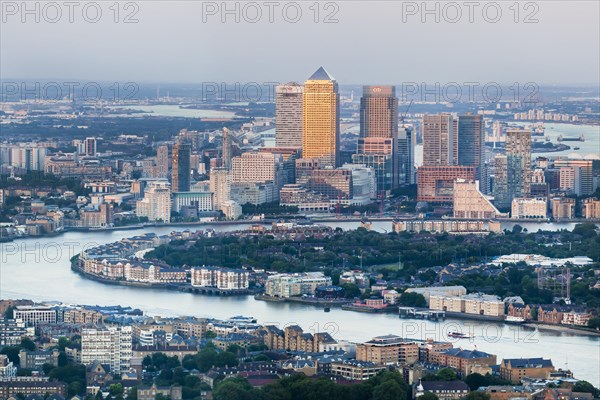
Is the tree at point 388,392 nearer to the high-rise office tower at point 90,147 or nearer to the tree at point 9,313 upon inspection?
the tree at point 9,313

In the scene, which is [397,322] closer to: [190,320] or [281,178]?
[190,320]

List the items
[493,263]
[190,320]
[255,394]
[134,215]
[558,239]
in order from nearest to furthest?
[255,394] < [190,320] < [493,263] < [558,239] < [134,215]

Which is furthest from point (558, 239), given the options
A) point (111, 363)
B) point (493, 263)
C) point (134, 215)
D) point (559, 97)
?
point (559, 97)

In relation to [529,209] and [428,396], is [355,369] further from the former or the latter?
[529,209]

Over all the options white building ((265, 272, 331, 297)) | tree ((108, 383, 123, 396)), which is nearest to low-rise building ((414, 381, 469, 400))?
tree ((108, 383, 123, 396))

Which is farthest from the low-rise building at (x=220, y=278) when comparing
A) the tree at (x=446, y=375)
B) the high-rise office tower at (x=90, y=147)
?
the high-rise office tower at (x=90, y=147)
